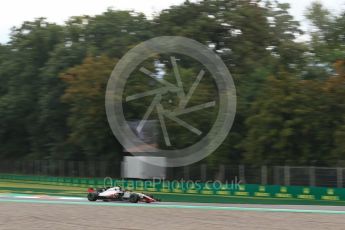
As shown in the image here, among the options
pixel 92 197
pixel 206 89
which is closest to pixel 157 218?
pixel 92 197

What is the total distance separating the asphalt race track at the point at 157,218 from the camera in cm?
1537

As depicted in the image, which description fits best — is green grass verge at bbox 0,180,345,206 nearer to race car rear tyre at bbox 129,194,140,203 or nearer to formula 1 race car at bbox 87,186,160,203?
formula 1 race car at bbox 87,186,160,203

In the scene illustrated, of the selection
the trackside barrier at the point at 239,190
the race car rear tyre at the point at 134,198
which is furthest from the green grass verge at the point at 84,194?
→ the race car rear tyre at the point at 134,198

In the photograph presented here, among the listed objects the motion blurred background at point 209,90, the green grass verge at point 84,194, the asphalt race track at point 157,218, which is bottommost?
the asphalt race track at point 157,218

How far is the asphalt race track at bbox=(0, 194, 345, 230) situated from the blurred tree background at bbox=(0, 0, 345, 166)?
9366 millimetres

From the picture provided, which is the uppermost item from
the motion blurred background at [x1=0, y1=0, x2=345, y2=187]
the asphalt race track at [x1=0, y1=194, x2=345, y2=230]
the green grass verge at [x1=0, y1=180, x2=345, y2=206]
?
the motion blurred background at [x1=0, y1=0, x2=345, y2=187]

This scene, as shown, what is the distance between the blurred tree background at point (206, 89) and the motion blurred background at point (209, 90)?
0.08m

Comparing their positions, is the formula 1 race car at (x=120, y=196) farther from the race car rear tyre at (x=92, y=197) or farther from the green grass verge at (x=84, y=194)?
the green grass verge at (x=84, y=194)

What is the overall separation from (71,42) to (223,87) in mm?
15492

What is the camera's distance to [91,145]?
38.0 m

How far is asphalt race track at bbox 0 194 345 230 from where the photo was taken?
15.4 meters

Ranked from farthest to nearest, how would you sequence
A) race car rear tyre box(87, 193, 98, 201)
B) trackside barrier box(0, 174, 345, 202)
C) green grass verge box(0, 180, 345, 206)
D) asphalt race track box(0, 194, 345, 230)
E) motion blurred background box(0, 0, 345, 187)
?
1. motion blurred background box(0, 0, 345, 187)
2. green grass verge box(0, 180, 345, 206)
3. race car rear tyre box(87, 193, 98, 201)
4. trackside barrier box(0, 174, 345, 202)
5. asphalt race track box(0, 194, 345, 230)


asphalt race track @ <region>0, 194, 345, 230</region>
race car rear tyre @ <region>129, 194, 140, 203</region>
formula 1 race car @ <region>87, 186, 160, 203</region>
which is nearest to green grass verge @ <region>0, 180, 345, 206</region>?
asphalt race track @ <region>0, 194, 345, 230</region>

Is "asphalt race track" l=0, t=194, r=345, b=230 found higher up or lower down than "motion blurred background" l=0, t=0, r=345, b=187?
lower down
